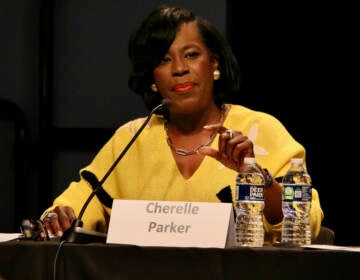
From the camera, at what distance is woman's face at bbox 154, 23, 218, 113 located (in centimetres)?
305

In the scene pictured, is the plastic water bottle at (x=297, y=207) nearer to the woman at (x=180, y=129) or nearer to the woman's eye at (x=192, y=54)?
the woman at (x=180, y=129)

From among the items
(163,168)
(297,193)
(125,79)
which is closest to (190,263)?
(297,193)

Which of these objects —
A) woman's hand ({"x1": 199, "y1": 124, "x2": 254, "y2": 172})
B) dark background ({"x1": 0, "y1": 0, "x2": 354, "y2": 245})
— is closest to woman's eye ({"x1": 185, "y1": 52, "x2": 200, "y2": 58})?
woman's hand ({"x1": 199, "y1": 124, "x2": 254, "y2": 172})

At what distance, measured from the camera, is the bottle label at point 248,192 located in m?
2.33

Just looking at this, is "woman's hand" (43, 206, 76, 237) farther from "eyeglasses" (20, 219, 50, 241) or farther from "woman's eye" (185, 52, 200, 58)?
"woman's eye" (185, 52, 200, 58)

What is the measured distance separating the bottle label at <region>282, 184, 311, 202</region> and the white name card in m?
0.33

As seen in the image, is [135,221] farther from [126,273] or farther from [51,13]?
[51,13]

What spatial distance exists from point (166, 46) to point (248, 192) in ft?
3.00

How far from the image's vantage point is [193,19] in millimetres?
3188

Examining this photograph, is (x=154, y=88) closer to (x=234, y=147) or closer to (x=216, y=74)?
(x=216, y=74)

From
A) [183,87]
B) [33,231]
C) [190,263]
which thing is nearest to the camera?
[190,263]

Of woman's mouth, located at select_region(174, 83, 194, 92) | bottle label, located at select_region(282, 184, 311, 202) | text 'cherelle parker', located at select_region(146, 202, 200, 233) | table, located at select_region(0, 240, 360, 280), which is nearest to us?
table, located at select_region(0, 240, 360, 280)

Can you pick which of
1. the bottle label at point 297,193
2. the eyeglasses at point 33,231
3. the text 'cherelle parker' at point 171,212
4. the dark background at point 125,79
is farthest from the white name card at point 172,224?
the dark background at point 125,79

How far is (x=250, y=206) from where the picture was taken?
8.21 feet
